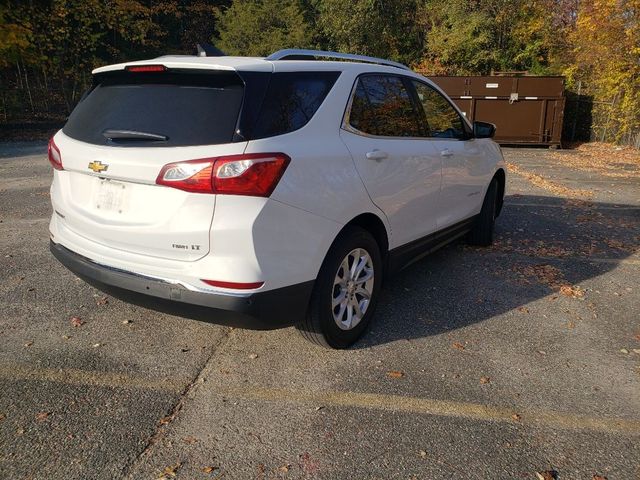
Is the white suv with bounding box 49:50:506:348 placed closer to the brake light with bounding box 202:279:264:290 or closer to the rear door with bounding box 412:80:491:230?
the brake light with bounding box 202:279:264:290

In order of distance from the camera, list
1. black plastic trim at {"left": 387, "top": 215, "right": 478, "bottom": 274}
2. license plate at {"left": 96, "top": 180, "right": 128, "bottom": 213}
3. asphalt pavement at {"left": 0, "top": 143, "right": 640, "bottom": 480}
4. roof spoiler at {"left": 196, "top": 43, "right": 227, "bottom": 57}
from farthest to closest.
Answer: black plastic trim at {"left": 387, "top": 215, "right": 478, "bottom": 274}, roof spoiler at {"left": 196, "top": 43, "right": 227, "bottom": 57}, license plate at {"left": 96, "top": 180, "right": 128, "bottom": 213}, asphalt pavement at {"left": 0, "top": 143, "right": 640, "bottom": 480}

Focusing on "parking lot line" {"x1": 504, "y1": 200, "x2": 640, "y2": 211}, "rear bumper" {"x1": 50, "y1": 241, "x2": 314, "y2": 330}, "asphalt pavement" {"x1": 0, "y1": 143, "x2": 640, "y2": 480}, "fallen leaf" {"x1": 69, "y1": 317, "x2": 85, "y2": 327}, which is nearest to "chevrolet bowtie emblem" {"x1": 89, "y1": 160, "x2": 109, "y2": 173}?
"rear bumper" {"x1": 50, "y1": 241, "x2": 314, "y2": 330}

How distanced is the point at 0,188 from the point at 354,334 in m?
7.34

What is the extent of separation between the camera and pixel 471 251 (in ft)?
18.8

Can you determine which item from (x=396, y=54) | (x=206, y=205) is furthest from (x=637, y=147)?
(x=206, y=205)

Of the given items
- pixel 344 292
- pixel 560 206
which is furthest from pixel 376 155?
pixel 560 206

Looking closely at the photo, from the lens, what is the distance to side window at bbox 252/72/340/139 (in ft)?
9.16

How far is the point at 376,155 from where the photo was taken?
3.48 meters

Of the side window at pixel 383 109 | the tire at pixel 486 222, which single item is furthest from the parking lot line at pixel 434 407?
the tire at pixel 486 222

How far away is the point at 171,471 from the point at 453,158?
3.34 m

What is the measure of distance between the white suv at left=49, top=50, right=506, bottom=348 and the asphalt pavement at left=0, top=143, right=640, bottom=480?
0.44m

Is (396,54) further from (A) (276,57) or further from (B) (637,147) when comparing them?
(A) (276,57)

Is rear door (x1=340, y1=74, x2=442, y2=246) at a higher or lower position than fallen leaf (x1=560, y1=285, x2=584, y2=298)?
higher

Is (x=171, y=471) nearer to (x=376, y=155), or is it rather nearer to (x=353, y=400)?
(x=353, y=400)
